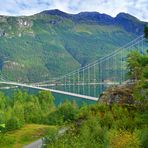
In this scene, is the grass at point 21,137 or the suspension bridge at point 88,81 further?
the suspension bridge at point 88,81

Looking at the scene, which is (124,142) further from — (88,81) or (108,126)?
(88,81)

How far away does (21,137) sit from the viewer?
39.3 meters

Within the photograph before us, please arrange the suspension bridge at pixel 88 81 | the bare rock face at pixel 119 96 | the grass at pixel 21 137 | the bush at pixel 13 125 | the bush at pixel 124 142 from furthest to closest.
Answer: the suspension bridge at pixel 88 81, the bush at pixel 13 125, the bare rock face at pixel 119 96, the grass at pixel 21 137, the bush at pixel 124 142

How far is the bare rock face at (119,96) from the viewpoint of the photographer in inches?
1420

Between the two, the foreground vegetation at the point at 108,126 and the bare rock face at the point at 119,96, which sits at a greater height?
the bare rock face at the point at 119,96

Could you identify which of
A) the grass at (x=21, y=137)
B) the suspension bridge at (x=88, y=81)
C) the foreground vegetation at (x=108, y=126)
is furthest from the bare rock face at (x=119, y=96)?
the suspension bridge at (x=88, y=81)

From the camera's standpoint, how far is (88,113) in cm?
3244

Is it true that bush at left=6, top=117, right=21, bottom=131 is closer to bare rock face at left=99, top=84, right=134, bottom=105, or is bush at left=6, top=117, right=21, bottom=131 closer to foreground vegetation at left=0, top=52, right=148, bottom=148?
foreground vegetation at left=0, top=52, right=148, bottom=148

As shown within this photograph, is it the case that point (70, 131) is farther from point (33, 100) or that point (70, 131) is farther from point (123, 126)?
point (33, 100)

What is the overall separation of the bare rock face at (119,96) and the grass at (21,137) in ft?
16.0

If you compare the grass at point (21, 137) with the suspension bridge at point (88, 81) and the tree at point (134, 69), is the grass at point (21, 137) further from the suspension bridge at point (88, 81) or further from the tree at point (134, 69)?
the suspension bridge at point (88, 81)

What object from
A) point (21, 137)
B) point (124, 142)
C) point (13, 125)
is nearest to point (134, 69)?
point (21, 137)

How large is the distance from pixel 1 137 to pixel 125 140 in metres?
14.7

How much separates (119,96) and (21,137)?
29.7 ft
